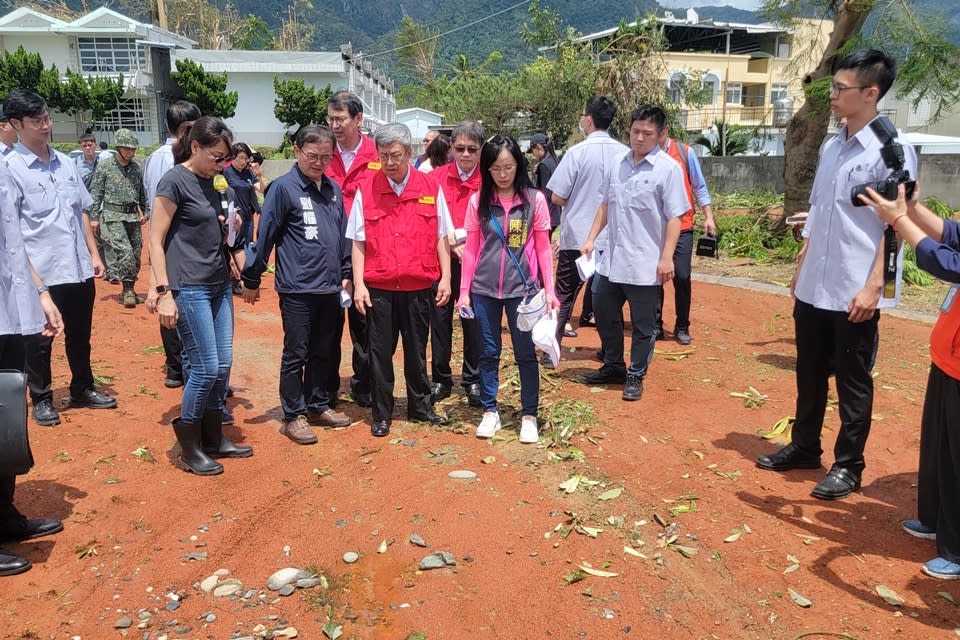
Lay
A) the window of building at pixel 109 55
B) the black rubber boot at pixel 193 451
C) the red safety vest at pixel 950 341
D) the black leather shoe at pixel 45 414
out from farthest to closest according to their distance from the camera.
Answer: the window of building at pixel 109 55
the black leather shoe at pixel 45 414
the black rubber boot at pixel 193 451
the red safety vest at pixel 950 341

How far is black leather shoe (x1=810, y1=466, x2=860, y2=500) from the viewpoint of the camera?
409 cm

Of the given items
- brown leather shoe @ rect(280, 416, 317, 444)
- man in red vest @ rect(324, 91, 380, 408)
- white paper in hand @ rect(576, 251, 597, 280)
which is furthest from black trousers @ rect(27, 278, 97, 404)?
white paper in hand @ rect(576, 251, 597, 280)

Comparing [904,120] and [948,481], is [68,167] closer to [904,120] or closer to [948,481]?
[948,481]

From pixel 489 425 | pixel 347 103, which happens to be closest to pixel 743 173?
pixel 347 103

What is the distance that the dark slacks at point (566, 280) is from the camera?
254 inches

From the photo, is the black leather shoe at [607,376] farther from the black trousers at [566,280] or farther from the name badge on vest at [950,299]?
the name badge on vest at [950,299]

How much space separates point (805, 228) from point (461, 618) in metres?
2.95

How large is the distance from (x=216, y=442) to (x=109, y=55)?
44886mm

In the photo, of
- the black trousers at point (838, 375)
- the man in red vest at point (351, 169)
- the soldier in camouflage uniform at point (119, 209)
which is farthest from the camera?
the soldier in camouflage uniform at point (119, 209)

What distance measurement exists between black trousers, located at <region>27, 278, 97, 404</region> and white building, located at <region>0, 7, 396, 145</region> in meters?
38.2

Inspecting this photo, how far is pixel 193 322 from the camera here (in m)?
4.38

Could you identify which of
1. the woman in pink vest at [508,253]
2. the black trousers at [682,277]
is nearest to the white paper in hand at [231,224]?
the woman in pink vest at [508,253]

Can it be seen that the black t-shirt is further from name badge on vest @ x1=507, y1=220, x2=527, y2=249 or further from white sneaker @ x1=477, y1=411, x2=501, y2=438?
white sneaker @ x1=477, y1=411, x2=501, y2=438

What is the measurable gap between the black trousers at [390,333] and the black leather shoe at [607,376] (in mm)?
1556
